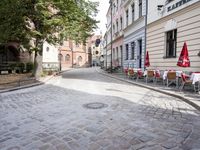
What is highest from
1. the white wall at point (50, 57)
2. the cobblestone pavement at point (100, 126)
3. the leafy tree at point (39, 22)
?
the leafy tree at point (39, 22)

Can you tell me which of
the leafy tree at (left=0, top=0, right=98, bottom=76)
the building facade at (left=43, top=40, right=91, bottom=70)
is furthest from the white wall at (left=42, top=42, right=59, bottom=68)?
the leafy tree at (left=0, top=0, right=98, bottom=76)

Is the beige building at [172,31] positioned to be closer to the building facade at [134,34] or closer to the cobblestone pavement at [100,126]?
the building facade at [134,34]

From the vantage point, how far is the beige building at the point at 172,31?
12031 mm

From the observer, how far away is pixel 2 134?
5.06 m

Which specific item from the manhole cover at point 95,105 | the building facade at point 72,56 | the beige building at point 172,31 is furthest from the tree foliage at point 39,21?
the building facade at point 72,56

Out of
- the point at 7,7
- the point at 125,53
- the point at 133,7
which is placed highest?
the point at 133,7

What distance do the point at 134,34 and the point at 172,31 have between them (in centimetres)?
760

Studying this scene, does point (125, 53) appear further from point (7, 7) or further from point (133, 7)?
point (7, 7)

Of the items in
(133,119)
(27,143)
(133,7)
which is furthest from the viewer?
(133,7)

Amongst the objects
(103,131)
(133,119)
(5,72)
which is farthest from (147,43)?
(5,72)

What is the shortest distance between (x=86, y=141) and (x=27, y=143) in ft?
3.84

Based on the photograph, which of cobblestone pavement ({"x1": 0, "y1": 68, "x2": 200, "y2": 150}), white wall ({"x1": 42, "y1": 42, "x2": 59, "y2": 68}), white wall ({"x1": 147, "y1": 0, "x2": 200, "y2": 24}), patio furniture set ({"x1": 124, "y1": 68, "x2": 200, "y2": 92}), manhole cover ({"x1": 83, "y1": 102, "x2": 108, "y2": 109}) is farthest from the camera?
white wall ({"x1": 42, "y1": 42, "x2": 59, "y2": 68})

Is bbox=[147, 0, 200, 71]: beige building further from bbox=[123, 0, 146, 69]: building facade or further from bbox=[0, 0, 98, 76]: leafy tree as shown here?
bbox=[0, 0, 98, 76]: leafy tree

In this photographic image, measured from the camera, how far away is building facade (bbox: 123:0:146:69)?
763 inches
